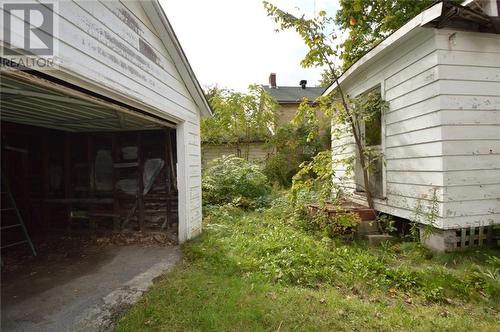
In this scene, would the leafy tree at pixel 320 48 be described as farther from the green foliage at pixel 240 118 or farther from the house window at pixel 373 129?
the green foliage at pixel 240 118

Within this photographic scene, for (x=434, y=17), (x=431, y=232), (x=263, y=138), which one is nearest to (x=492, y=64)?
(x=434, y=17)

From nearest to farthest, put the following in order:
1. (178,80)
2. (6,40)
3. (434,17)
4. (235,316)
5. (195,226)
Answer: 1. (6,40)
2. (235,316)
3. (434,17)
4. (178,80)
5. (195,226)

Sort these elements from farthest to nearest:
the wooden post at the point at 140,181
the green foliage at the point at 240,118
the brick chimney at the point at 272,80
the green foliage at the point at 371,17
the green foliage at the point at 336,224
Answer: the brick chimney at the point at 272,80 → the green foliage at the point at 240,118 → the green foliage at the point at 371,17 → the wooden post at the point at 140,181 → the green foliage at the point at 336,224

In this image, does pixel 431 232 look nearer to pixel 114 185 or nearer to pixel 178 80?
pixel 178 80

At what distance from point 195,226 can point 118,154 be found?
2.33 meters

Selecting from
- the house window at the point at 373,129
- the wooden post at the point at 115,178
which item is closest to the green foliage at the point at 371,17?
the house window at the point at 373,129

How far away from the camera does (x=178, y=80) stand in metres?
5.56

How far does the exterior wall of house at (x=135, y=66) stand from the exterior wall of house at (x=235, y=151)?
8795 mm

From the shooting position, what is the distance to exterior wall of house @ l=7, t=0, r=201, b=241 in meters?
2.67

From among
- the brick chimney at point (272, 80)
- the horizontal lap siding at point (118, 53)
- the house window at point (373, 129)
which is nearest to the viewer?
the horizontal lap siding at point (118, 53)

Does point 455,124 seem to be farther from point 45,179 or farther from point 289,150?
point 289,150

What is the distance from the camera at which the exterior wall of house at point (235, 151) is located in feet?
50.5

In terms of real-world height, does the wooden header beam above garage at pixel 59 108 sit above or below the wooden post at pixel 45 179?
above

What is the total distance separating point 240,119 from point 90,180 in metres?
9.19
